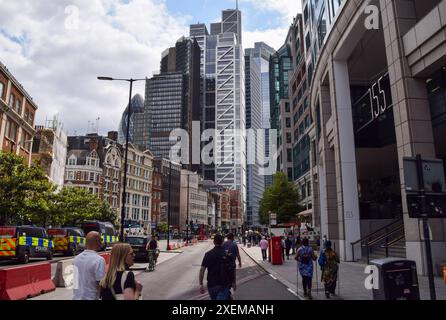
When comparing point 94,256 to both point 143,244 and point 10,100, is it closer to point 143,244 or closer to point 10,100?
point 143,244

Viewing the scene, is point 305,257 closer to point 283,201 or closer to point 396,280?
point 396,280

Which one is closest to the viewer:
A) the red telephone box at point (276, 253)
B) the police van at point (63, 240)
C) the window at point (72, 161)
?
the red telephone box at point (276, 253)

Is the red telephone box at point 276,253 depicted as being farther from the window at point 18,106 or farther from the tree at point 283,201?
the window at point 18,106

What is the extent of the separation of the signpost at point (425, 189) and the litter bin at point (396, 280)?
0.77 meters

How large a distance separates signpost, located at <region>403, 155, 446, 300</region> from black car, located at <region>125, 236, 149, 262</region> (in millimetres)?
19599

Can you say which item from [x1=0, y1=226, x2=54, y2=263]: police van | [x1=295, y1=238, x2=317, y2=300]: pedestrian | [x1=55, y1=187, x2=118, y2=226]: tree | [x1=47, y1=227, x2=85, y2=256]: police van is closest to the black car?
[x1=0, y1=226, x2=54, y2=263]: police van

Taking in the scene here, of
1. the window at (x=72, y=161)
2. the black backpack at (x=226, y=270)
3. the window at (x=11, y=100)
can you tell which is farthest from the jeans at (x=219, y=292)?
the window at (x=72, y=161)

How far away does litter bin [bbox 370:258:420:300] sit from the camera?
7.54 metres

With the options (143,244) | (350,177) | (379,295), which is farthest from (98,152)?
(379,295)

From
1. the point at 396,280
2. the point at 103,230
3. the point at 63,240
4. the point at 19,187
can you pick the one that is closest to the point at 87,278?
the point at 396,280

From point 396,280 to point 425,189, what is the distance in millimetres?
2018

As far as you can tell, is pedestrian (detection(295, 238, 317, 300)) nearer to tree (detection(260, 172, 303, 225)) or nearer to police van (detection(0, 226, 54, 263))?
police van (detection(0, 226, 54, 263))

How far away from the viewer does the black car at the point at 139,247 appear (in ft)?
80.7
